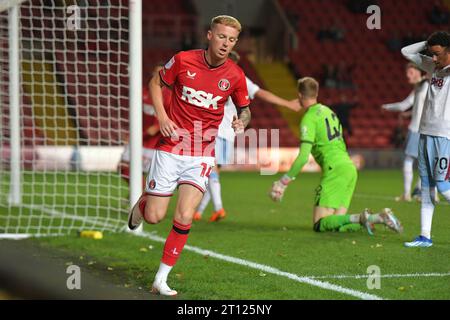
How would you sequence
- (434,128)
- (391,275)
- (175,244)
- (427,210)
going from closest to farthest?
(175,244) → (391,275) → (434,128) → (427,210)

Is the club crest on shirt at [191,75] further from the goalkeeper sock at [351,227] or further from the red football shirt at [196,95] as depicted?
the goalkeeper sock at [351,227]

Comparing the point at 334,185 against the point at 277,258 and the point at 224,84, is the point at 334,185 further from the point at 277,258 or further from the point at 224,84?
the point at 224,84

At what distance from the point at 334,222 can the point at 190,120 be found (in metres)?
2.80

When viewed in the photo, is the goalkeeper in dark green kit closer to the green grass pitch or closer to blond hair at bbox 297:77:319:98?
blond hair at bbox 297:77:319:98

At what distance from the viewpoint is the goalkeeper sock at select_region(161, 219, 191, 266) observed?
16.4ft

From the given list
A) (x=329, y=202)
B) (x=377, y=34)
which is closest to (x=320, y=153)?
(x=329, y=202)

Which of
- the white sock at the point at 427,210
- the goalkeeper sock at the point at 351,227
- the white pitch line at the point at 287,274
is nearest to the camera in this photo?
the white pitch line at the point at 287,274

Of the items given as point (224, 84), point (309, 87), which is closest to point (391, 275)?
point (224, 84)

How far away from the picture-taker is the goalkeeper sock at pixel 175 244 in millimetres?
4988

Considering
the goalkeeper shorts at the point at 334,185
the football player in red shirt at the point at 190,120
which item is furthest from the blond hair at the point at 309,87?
the football player in red shirt at the point at 190,120

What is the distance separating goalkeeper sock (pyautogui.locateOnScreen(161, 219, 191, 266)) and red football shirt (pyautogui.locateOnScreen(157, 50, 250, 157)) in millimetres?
521

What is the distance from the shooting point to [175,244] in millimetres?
5008

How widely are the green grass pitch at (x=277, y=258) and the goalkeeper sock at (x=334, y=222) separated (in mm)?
117
